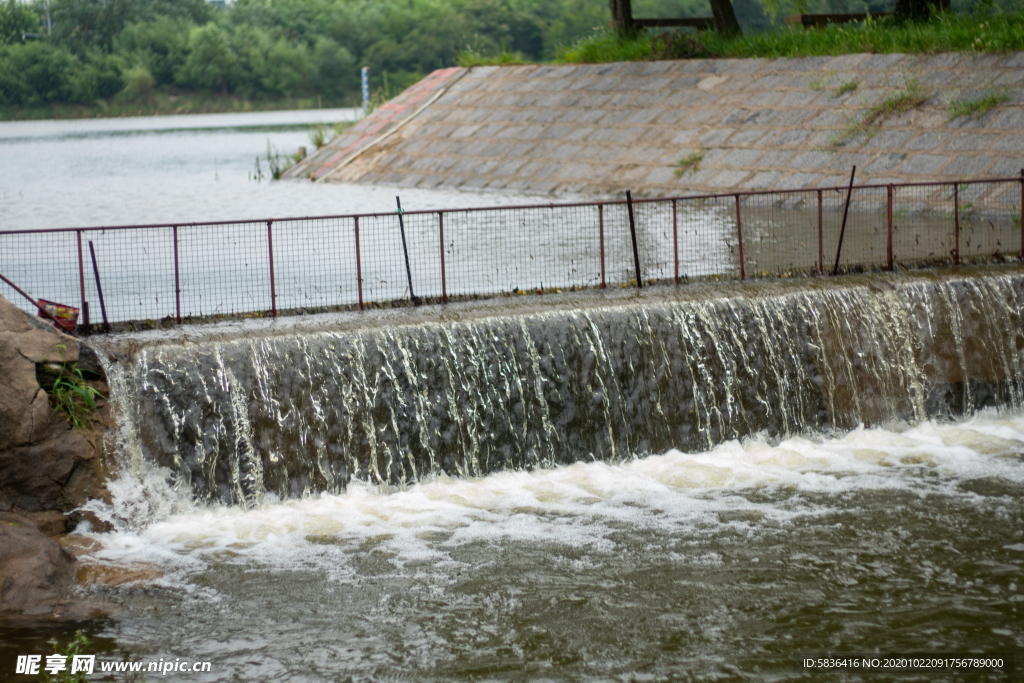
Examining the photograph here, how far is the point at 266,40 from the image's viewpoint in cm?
11588

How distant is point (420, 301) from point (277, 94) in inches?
4131

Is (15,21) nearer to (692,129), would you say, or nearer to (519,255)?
(692,129)

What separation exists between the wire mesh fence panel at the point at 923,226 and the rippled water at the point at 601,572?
5.13 m

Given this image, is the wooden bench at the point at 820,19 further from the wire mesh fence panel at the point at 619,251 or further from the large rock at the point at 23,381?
the large rock at the point at 23,381

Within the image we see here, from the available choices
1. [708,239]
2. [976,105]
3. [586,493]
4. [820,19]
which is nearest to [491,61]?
[820,19]

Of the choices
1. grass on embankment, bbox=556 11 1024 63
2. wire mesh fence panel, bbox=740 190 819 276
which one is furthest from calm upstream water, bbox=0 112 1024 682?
grass on embankment, bbox=556 11 1024 63

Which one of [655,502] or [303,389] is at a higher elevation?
[303,389]

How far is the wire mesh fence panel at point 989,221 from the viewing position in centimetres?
1686

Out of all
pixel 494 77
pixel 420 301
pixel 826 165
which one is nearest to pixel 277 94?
pixel 494 77

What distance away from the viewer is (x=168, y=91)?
105438mm

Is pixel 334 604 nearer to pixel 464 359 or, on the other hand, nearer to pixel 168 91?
pixel 464 359

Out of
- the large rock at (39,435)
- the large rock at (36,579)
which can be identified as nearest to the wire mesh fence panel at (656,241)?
the large rock at (39,435)

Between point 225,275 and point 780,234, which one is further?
point 780,234

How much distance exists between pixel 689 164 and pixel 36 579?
21245 millimetres
